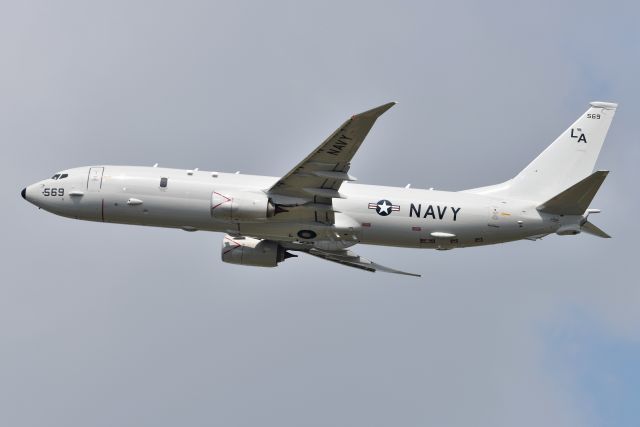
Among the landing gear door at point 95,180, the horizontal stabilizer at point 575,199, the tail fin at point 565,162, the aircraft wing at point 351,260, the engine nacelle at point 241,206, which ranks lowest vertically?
the aircraft wing at point 351,260

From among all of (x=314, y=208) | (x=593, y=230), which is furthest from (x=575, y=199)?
(x=314, y=208)

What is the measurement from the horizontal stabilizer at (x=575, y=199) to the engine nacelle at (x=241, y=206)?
16446 millimetres

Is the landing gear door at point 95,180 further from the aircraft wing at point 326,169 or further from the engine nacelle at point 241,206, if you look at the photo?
the aircraft wing at point 326,169

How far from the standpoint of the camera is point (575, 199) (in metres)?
70.1

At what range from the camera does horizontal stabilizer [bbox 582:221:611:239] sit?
7150 centimetres

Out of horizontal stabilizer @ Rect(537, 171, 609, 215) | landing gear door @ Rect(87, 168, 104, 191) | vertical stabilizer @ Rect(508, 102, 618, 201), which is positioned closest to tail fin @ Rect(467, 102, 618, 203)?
vertical stabilizer @ Rect(508, 102, 618, 201)

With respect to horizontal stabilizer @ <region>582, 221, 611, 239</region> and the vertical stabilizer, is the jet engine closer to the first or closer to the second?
the vertical stabilizer

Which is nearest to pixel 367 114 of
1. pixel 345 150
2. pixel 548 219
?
pixel 345 150

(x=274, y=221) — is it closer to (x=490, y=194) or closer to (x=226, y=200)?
(x=226, y=200)

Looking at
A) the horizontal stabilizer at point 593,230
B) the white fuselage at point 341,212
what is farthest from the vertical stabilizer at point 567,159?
the horizontal stabilizer at point 593,230

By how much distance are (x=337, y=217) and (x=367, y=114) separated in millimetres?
10022

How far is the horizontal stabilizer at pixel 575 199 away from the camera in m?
68.6

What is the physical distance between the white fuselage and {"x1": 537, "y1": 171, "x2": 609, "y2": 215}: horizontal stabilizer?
1.77ft

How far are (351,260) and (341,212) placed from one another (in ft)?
27.0
